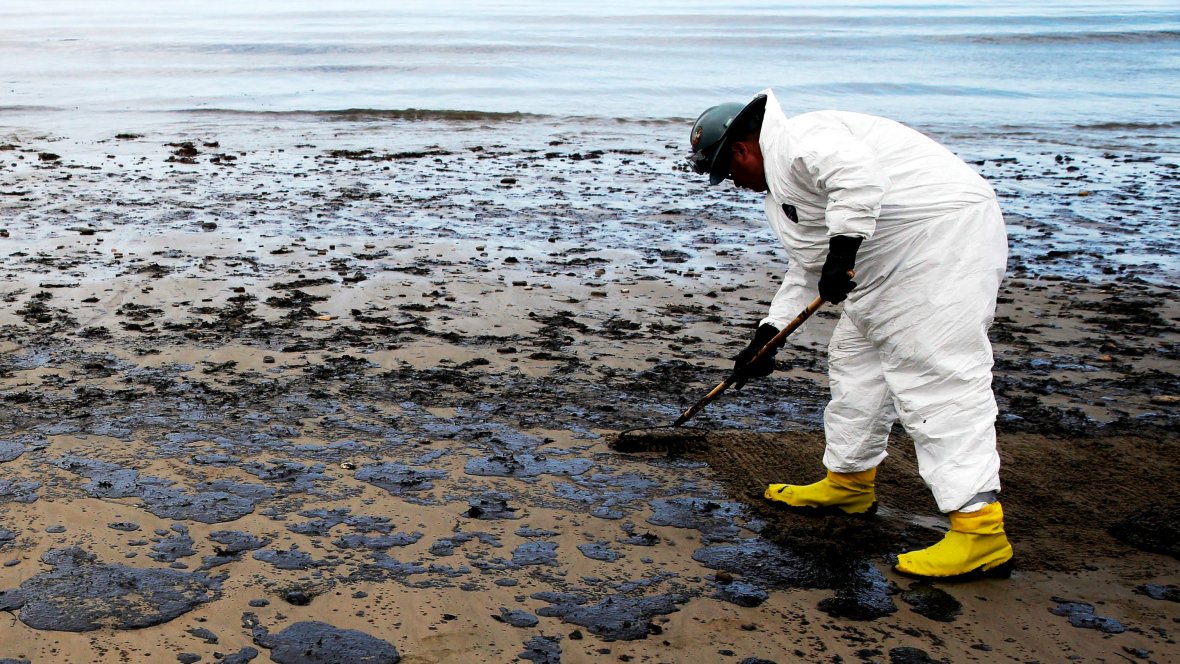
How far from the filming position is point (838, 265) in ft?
10.6

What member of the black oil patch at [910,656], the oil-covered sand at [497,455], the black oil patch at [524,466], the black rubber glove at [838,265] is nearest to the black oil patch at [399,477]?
the oil-covered sand at [497,455]

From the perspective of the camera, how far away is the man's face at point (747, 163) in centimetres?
355

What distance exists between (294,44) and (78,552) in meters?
26.6

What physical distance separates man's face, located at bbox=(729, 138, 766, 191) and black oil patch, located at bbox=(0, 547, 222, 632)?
2041mm

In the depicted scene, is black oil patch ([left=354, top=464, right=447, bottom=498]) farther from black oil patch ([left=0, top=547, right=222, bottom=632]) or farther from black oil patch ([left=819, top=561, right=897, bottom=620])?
black oil patch ([left=819, top=561, right=897, bottom=620])

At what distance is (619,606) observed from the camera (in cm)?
322

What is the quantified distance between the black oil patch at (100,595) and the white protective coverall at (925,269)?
2125 millimetres

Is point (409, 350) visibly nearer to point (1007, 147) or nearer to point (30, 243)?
point (30, 243)

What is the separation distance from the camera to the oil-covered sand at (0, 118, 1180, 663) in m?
3.10

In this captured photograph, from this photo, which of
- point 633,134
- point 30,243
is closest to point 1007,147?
point 633,134

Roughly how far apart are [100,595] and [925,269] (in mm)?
2577

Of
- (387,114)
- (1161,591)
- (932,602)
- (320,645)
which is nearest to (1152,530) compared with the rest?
(1161,591)

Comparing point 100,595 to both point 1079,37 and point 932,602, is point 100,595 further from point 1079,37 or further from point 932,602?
point 1079,37

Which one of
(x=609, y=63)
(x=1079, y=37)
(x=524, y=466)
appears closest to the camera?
(x=524, y=466)
